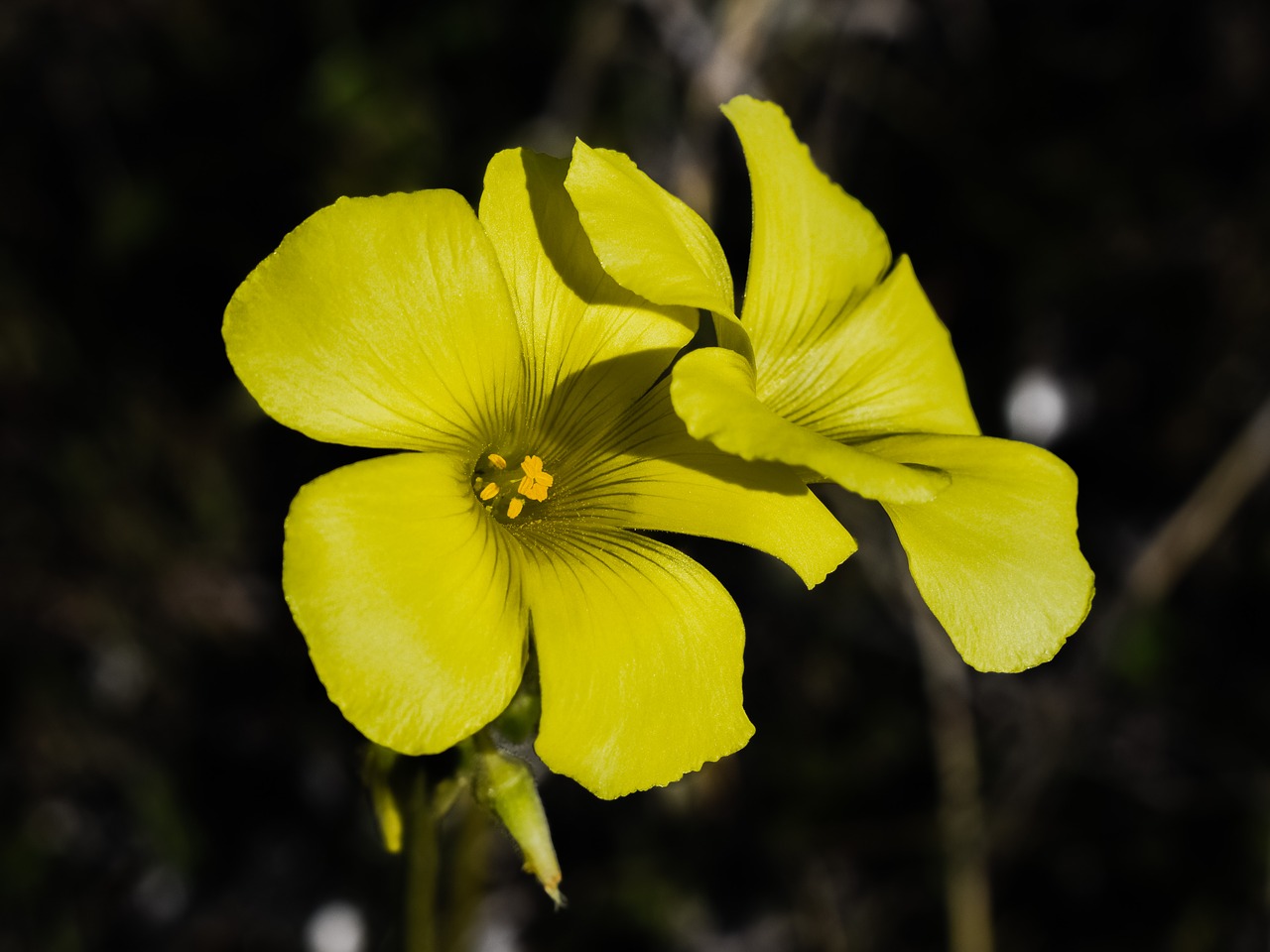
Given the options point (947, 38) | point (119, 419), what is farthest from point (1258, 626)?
point (119, 419)

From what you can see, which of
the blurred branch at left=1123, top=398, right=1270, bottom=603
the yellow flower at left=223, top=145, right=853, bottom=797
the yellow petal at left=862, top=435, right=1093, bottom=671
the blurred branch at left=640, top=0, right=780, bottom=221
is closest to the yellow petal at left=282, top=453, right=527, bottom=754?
the yellow flower at left=223, top=145, right=853, bottom=797

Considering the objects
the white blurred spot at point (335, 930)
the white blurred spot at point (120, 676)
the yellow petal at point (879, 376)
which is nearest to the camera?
the yellow petal at point (879, 376)

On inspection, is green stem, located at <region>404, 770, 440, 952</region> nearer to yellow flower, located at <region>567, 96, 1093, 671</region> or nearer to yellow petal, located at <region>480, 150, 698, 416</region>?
yellow petal, located at <region>480, 150, 698, 416</region>

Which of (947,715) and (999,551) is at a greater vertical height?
(999,551)

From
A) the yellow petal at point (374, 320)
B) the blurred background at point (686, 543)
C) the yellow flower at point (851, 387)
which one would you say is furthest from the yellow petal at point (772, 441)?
the blurred background at point (686, 543)

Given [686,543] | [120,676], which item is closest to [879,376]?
[686,543]

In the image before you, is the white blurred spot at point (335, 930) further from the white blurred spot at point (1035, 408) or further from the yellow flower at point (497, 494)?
the white blurred spot at point (1035, 408)

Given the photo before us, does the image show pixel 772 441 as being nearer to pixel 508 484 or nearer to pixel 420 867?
pixel 508 484

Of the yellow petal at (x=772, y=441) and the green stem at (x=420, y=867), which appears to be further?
the green stem at (x=420, y=867)
